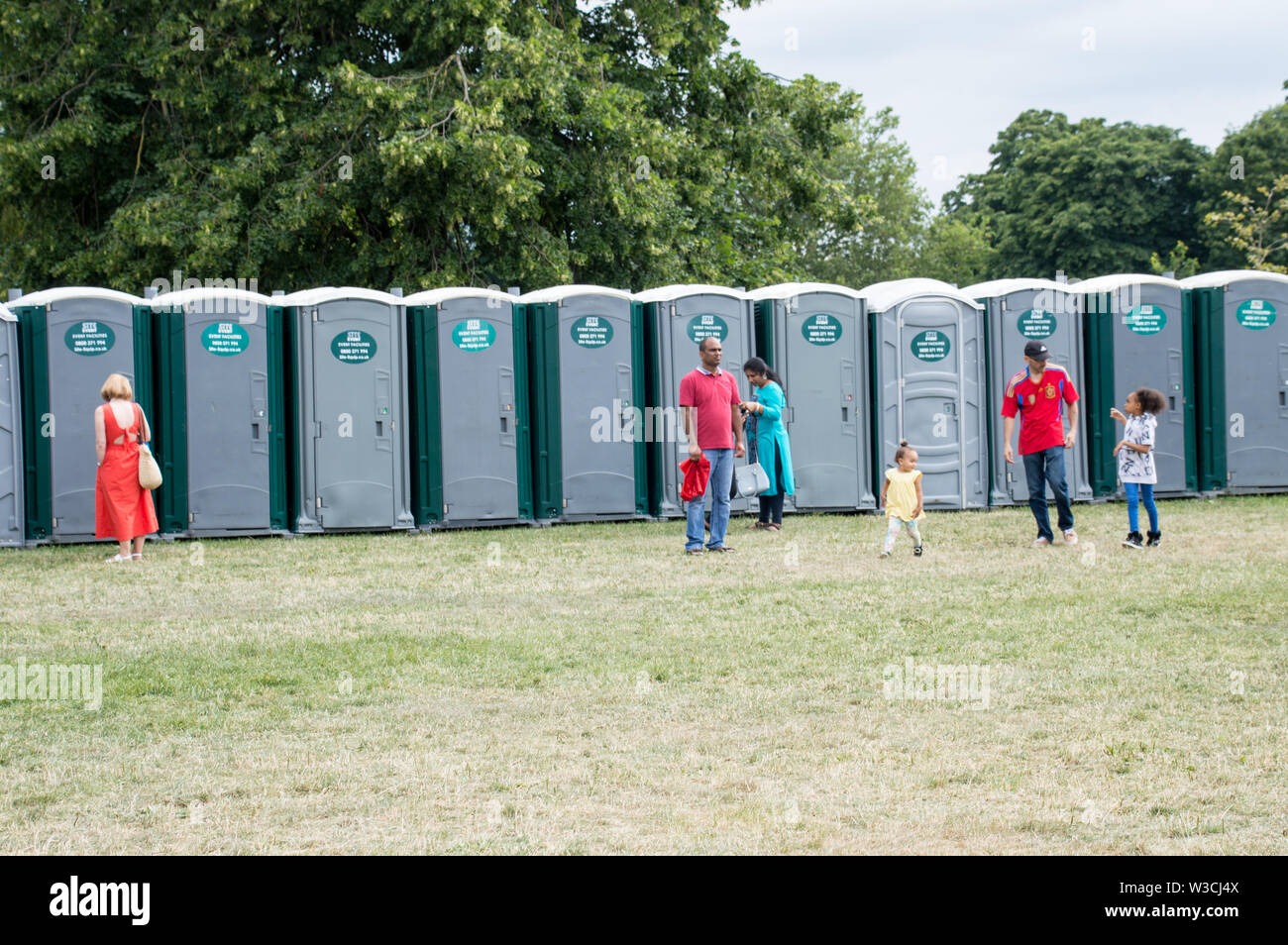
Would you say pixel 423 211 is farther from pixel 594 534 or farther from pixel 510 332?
pixel 594 534

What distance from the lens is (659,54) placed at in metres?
20.9

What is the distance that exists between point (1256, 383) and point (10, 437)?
1243cm

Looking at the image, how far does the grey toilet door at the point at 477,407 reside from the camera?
1297 centimetres

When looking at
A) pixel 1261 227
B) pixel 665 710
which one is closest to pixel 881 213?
pixel 1261 227

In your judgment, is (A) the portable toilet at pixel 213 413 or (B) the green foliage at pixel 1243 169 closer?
(A) the portable toilet at pixel 213 413

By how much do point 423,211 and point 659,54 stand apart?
5678 millimetres

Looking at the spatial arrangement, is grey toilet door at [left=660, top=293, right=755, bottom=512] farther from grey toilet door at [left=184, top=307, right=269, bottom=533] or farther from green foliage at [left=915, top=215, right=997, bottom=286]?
green foliage at [left=915, top=215, right=997, bottom=286]

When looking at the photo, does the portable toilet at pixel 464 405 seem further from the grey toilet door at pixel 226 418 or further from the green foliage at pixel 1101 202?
the green foliage at pixel 1101 202

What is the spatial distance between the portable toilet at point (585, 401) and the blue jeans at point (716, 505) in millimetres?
2710

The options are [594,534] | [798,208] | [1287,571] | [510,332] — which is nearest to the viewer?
[1287,571]

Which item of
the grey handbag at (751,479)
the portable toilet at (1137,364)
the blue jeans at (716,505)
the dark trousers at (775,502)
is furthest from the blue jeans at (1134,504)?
the portable toilet at (1137,364)

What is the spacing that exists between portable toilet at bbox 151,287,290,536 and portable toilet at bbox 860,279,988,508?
5.97 meters

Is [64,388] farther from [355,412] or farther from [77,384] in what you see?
[355,412]
